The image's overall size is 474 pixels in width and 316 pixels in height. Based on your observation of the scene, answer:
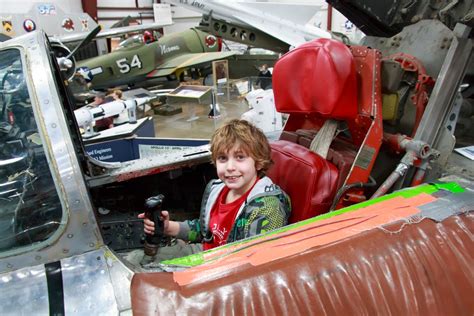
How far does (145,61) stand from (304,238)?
891cm

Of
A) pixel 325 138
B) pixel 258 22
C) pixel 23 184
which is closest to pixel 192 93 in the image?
pixel 258 22

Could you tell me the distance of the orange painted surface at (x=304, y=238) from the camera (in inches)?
38.0

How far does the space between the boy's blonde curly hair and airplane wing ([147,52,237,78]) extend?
8.27 m

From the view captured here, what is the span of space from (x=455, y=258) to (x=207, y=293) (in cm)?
72

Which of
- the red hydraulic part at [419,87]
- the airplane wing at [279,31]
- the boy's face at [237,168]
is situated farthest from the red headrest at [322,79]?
the airplane wing at [279,31]

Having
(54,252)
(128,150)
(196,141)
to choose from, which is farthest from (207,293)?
(128,150)

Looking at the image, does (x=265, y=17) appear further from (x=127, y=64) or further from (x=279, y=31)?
(x=127, y=64)

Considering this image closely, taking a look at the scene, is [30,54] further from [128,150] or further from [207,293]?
[128,150]

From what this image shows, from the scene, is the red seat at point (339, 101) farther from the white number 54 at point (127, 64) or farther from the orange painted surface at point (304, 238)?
the white number 54 at point (127, 64)

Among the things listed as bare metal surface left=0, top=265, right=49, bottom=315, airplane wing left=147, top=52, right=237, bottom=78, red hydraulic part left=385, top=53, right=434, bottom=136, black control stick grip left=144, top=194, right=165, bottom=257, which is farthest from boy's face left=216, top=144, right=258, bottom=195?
airplane wing left=147, top=52, right=237, bottom=78

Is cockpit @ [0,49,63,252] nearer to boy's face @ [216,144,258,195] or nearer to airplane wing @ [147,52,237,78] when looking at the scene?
boy's face @ [216,144,258,195]

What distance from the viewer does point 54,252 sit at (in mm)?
1078

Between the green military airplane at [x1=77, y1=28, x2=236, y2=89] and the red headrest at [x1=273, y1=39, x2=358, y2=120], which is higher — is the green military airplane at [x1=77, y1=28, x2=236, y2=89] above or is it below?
below

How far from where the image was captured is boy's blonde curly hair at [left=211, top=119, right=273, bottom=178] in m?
1.42
